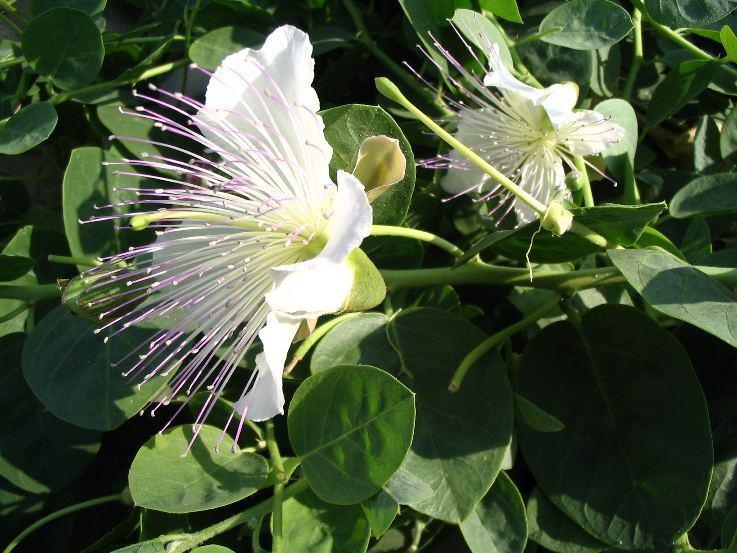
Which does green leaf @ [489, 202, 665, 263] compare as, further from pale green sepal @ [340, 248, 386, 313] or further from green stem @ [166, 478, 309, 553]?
green stem @ [166, 478, 309, 553]

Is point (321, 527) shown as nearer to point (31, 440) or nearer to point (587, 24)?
point (31, 440)

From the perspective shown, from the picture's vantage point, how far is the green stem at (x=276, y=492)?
0.90 m

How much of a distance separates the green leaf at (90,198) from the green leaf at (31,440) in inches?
7.0

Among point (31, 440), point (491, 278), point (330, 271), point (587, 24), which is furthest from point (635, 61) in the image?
point (31, 440)

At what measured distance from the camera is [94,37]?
3.85ft

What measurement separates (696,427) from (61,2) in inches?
45.1

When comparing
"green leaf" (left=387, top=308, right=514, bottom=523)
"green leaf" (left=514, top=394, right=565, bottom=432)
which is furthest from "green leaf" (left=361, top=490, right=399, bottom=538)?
"green leaf" (left=514, top=394, right=565, bottom=432)

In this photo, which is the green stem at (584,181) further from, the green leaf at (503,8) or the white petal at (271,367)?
the white petal at (271,367)

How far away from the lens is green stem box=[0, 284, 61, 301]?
3.67ft

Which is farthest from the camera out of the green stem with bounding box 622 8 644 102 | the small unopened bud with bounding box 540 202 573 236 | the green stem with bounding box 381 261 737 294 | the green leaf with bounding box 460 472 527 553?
the green stem with bounding box 622 8 644 102

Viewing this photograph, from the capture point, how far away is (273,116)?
918 mm

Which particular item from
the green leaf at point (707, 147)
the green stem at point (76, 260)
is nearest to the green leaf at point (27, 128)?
the green stem at point (76, 260)

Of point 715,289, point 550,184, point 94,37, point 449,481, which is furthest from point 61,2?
point 715,289

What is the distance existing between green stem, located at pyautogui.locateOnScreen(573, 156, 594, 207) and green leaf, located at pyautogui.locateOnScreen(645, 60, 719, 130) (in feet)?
0.68
